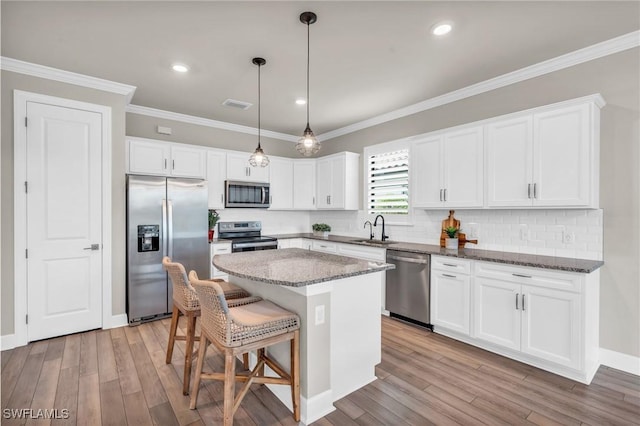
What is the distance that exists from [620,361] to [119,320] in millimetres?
5117

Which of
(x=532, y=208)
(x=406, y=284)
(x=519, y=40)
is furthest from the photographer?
(x=406, y=284)

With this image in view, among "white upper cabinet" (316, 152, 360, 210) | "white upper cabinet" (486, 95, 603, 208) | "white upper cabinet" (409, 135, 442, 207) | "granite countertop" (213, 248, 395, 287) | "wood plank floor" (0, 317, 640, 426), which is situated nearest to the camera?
"granite countertop" (213, 248, 395, 287)

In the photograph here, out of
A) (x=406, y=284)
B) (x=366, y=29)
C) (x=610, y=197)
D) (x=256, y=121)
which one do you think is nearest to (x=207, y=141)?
(x=256, y=121)

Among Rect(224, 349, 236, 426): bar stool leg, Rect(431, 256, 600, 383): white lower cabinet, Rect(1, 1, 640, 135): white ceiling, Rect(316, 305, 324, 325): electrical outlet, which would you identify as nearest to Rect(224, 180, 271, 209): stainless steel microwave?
Rect(1, 1, 640, 135): white ceiling

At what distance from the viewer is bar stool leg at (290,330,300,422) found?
1965 mm

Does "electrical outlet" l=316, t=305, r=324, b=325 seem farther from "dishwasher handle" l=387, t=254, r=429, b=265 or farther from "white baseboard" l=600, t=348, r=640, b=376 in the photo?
"white baseboard" l=600, t=348, r=640, b=376

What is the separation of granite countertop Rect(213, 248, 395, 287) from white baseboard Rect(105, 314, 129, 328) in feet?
6.27

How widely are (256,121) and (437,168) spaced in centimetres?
303

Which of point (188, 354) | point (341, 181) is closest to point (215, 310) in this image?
point (188, 354)

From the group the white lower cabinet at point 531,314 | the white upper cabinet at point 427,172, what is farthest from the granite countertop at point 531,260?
the white upper cabinet at point 427,172

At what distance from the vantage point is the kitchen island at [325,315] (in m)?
2.00

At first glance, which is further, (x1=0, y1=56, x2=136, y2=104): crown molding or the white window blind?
the white window blind

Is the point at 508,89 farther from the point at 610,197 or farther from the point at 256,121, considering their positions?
the point at 256,121

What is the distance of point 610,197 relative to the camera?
272cm
